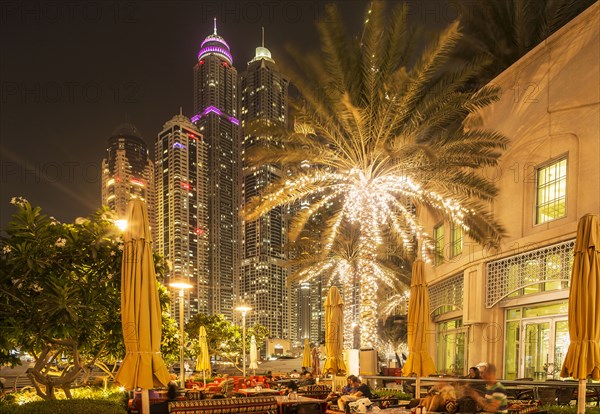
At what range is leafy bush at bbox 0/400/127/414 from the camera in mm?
6926

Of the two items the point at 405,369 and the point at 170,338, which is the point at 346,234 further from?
the point at 405,369

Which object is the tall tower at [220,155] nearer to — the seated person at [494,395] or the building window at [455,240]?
the building window at [455,240]

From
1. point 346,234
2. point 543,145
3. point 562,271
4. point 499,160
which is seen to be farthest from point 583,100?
point 346,234

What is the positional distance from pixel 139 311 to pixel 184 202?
72.3 m

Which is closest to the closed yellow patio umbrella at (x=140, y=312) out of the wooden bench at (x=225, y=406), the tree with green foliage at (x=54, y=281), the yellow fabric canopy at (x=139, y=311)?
the yellow fabric canopy at (x=139, y=311)

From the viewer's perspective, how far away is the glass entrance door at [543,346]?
1391 cm

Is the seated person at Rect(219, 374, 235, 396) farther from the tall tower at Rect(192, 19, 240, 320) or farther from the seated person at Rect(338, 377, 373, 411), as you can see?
the tall tower at Rect(192, 19, 240, 320)

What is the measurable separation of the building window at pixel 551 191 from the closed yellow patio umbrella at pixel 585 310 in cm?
630

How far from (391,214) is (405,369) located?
665 centimetres

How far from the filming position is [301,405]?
11.1 metres

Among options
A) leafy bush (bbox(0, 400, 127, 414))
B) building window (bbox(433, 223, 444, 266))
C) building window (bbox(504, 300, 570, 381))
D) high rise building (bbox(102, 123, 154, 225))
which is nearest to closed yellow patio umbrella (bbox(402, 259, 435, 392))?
leafy bush (bbox(0, 400, 127, 414))

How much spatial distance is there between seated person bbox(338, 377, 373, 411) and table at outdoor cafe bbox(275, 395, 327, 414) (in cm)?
95

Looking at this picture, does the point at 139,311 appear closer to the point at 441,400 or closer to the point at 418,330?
the point at 441,400

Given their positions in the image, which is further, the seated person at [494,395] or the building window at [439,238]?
the building window at [439,238]
